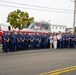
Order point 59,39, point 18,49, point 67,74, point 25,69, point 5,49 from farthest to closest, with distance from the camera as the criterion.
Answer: point 59,39 → point 18,49 → point 5,49 → point 25,69 → point 67,74

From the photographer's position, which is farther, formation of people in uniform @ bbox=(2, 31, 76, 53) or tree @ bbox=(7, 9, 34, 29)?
tree @ bbox=(7, 9, 34, 29)

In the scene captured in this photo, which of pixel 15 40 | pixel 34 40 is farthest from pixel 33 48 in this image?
pixel 15 40

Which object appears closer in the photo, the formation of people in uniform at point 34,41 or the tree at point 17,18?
the formation of people in uniform at point 34,41

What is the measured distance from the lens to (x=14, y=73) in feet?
33.3

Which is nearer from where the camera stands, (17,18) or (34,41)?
(34,41)

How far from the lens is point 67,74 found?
398 inches

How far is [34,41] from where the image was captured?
22.6 m

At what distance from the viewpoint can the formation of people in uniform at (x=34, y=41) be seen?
19.8 meters

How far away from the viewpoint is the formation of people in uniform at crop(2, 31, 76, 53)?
19.8 meters

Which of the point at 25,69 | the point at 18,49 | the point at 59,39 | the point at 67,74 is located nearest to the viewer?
the point at 67,74

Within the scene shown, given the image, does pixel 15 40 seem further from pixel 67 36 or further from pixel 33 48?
pixel 67 36

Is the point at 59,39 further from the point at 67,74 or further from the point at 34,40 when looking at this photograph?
the point at 67,74

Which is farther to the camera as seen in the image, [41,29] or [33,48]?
[41,29]

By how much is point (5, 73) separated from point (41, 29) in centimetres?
2230
